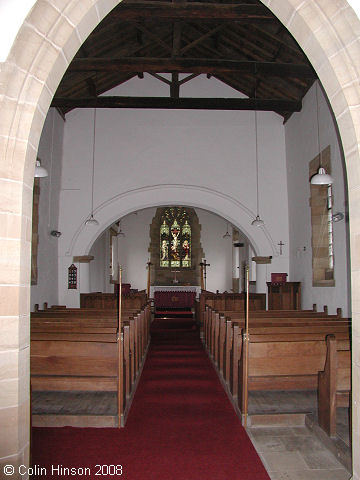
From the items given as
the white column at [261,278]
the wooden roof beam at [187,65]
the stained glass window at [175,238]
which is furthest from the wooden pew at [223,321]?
the stained glass window at [175,238]

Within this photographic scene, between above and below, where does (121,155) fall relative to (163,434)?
above

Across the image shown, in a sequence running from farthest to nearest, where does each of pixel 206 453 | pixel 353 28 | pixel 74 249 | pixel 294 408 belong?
pixel 74 249 → pixel 294 408 → pixel 206 453 → pixel 353 28

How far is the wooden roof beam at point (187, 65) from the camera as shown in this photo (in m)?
7.58

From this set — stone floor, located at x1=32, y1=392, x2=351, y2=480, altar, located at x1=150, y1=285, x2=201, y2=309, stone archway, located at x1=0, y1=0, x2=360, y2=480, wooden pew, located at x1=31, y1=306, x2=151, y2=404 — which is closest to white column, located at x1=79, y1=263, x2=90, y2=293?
altar, located at x1=150, y1=285, x2=201, y2=309

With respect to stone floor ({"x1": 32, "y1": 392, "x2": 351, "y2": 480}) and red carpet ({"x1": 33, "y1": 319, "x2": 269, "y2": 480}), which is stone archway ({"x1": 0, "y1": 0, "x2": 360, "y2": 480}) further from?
red carpet ({"x1": 33, "y1": 319, "x2": 269, "y2": 480})

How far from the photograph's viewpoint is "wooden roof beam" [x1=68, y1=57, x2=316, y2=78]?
24.9 ft

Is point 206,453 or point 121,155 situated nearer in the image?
point 206,453

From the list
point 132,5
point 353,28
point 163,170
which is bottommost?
point 353,28

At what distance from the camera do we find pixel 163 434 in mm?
3469

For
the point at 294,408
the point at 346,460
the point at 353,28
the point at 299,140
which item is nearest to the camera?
the point at 353,28

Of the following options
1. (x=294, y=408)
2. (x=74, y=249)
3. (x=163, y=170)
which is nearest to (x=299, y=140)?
(x=163, y=170)

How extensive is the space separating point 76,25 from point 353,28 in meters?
1.38

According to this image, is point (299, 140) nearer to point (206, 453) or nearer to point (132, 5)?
point (132, 5)

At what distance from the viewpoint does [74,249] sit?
394 inches
